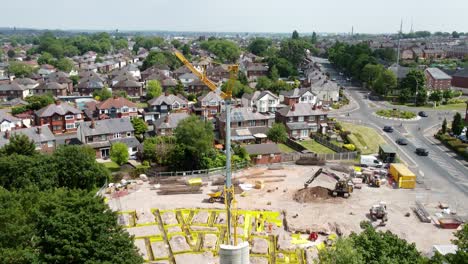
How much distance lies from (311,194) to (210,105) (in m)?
31.4

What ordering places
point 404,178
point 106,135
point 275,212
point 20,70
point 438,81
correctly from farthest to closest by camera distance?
point 20,70 < point 438,81 < point 106,135 < point 404,178 < point 275,212

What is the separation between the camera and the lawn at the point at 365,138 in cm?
5103

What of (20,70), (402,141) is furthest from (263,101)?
(20,70)

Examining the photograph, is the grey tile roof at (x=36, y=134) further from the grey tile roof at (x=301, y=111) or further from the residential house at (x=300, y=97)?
the residential house at (x=300, y=97)

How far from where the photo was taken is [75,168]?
35.7 metres

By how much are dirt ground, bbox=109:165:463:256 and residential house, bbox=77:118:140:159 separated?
11.5m

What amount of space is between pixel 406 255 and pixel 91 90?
77696mm

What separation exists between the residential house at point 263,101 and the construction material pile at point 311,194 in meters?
31.3

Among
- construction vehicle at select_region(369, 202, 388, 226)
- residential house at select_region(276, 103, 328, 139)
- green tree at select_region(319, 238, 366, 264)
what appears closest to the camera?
green tree at select_region(319, 238, 366, 264)

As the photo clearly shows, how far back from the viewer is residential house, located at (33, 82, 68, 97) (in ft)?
279

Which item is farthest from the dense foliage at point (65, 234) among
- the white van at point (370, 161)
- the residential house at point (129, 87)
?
the residential house at point (129, 87)

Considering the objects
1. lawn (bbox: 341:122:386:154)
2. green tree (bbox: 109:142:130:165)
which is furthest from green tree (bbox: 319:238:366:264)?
lawn (bbox: 341:122:386:154)

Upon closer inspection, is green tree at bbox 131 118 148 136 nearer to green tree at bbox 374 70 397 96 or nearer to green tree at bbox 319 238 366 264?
green tree at bbox 319 238 366 264

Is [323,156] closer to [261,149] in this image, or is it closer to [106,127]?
[261,149]
